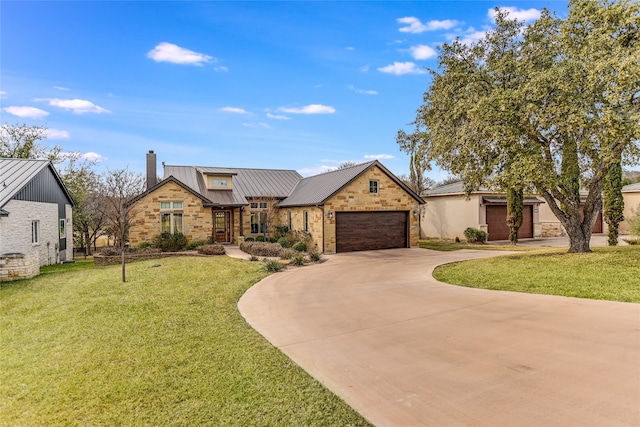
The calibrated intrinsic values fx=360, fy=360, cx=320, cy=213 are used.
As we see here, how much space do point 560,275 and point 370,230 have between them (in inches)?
431

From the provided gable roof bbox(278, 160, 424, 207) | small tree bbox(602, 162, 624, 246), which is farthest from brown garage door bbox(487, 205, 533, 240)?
gable roof bbox(278, 160, 424, 207)

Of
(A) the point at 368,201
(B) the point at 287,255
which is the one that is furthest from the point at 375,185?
(B) the point at 287,255

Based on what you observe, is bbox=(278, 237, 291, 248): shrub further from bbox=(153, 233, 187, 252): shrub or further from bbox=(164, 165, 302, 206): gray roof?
bbox=(153, 233, 187, 252): shrub

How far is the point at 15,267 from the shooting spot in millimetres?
13430

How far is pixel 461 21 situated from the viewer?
1507 centimetres

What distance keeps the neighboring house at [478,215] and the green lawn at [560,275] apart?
37.7 ft

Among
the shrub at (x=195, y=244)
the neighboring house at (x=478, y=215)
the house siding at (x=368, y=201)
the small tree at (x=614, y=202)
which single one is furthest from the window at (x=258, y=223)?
the small tree at (x=614, y=202)

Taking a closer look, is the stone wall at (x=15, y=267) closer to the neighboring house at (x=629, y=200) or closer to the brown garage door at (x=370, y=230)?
the brown garage door at (x=370, y=230)

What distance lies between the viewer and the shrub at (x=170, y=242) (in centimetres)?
1975

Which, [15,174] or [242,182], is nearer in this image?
[15,174]

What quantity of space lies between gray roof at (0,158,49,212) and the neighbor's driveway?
11.8 metres

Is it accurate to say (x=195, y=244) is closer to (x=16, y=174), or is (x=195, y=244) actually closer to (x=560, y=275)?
(x=16, y=174)

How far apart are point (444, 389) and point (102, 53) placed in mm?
15210

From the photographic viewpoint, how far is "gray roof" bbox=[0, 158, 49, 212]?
14.5 meters
